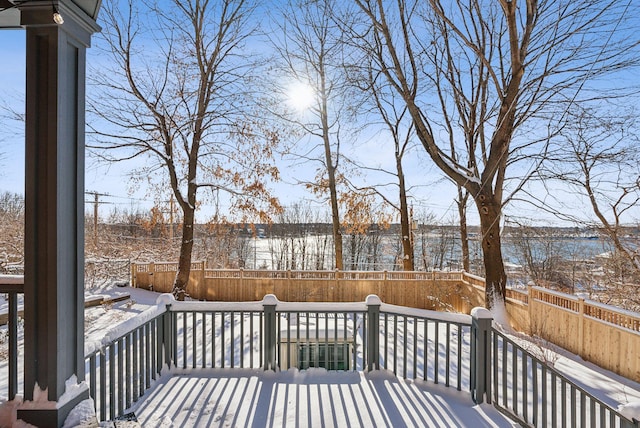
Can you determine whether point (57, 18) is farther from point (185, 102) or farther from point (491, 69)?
point (185, 102)

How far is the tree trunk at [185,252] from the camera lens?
27.4 ft

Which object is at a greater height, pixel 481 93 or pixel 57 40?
pixel 481 93

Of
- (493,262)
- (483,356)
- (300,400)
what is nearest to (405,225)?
(493,262)

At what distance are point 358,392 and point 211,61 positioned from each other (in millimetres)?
8278

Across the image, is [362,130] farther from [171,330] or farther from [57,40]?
[57,40]

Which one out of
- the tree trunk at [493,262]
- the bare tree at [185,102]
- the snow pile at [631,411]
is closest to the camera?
the snow pile at [631,411]

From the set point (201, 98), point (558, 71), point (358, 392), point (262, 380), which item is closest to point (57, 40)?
point (262, 380)

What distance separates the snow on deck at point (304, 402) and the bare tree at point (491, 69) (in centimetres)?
370

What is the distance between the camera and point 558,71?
6.16 m

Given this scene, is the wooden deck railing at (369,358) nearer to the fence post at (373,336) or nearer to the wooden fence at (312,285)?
the fence post at (373,336)

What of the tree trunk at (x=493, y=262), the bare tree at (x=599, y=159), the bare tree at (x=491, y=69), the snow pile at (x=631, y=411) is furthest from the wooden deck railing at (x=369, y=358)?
the bare tree at (x=599, y=159)

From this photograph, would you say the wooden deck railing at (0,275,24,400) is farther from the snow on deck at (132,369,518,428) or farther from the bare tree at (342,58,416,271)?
the bare tree at (342,58,416,271)

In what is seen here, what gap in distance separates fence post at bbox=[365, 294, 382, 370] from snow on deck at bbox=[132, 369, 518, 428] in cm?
12

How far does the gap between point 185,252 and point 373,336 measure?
21.0 ft
